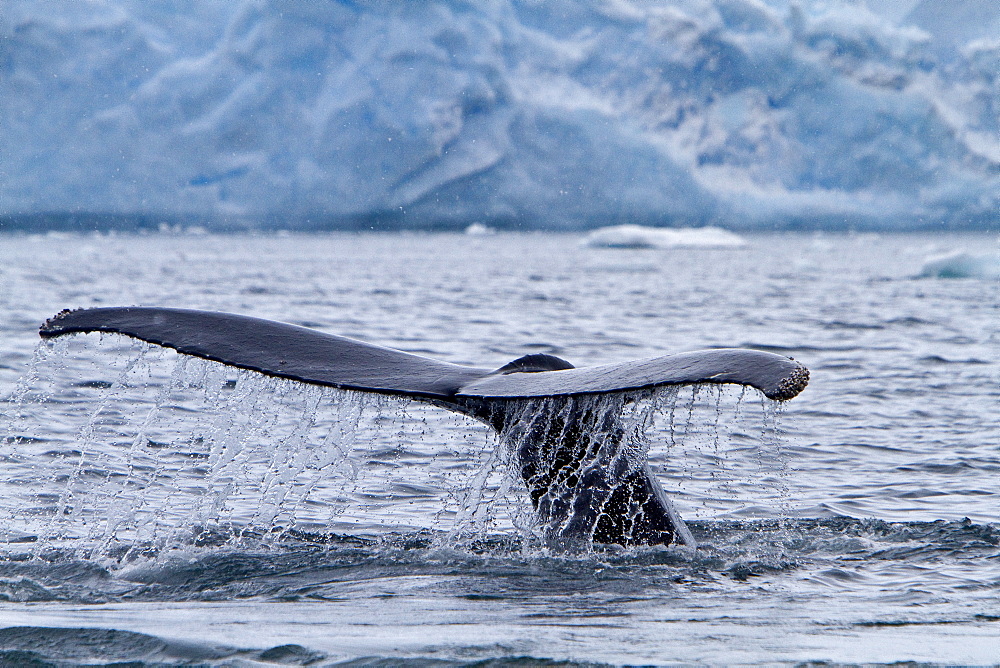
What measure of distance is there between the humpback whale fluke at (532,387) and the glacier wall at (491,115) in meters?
36.5

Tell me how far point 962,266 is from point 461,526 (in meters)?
20.2

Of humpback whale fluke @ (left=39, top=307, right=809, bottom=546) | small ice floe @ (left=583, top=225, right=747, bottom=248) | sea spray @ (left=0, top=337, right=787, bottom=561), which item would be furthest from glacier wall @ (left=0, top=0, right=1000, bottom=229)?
humpback whale fluke @ (left=39, top=307, right=809, bottom=546)

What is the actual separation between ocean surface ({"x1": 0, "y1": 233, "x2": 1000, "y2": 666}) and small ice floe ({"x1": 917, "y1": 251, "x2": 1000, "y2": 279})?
439 inches

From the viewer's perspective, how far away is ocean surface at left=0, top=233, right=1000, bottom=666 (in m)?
3.04

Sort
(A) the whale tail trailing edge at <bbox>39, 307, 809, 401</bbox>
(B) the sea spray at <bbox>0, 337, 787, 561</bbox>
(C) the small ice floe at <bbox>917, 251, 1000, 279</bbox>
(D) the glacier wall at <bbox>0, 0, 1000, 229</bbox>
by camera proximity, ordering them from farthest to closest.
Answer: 1. (D) the glacier wall at <bbox>0, 0, 1000, 229</bbox>
2. (C) the small ice floe at <bbox>917, 251, 1000, 279</bbox>
3. (B) the sea spray at <bbox>0, 337, 787, 561</bbox>
4. (A) the whale tail trailing edge at <bbox>39, 307, 809, 401</bbox>

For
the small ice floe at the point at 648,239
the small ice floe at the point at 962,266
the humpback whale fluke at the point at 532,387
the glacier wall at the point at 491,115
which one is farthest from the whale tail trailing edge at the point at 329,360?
the glacier wall at the point at 491,115

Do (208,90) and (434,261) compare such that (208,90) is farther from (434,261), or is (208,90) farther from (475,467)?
(475,467)

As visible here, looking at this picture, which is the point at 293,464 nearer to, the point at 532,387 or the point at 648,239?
the point at 532,387

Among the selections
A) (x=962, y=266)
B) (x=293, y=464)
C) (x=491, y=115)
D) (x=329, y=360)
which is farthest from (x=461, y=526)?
(x=491, y=115)

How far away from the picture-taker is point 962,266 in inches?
883

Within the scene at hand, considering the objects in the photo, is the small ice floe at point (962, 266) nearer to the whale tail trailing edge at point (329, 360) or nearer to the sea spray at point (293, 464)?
the sea spray at point (293, 464)

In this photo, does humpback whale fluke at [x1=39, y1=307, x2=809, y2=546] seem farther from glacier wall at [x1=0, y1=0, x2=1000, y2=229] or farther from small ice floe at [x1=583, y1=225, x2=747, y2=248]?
glacier wall at [x1=0, y1=0, x2=1000, y2=229]

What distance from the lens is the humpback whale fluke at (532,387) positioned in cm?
301

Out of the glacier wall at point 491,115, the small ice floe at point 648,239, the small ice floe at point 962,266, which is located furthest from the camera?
the small ice floe at point 648,239
